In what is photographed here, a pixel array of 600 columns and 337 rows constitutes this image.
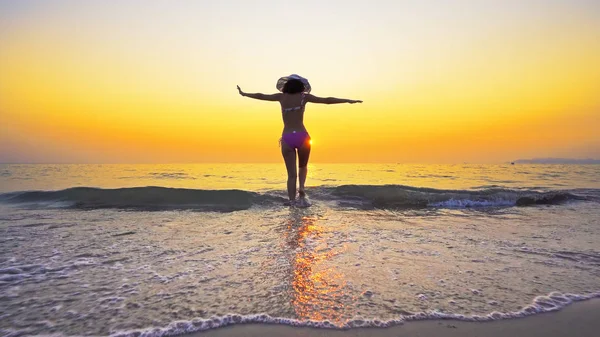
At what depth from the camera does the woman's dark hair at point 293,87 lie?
7575 millimetres

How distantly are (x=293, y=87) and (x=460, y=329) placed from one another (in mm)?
6413

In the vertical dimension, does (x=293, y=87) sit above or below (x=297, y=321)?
above

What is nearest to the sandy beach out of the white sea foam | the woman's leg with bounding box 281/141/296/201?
the white sea foam

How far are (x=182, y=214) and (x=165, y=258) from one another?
11.8ft

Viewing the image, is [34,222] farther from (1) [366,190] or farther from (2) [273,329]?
(1) [366,190]

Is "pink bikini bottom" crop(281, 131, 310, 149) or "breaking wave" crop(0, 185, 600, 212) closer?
Result: "pink bikini bottom" crop(281, 131, 310, 149)

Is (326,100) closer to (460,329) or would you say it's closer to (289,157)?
(289,157)

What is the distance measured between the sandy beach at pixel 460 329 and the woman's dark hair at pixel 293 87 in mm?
6282

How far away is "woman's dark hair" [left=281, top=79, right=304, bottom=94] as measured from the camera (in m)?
7.57

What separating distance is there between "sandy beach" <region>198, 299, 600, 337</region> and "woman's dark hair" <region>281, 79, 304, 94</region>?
20.6 feet

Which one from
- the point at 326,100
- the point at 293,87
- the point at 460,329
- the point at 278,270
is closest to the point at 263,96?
the point at 293,87

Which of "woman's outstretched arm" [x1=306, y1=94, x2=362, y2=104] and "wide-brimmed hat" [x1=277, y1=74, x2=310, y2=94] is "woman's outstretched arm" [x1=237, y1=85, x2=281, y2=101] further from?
"woman's outstretched arm" [x1=306, y1=94, x2=362, y2=104]

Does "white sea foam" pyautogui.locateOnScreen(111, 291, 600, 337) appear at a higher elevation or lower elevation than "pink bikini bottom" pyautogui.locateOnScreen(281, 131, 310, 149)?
lower

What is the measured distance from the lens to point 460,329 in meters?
2.02
